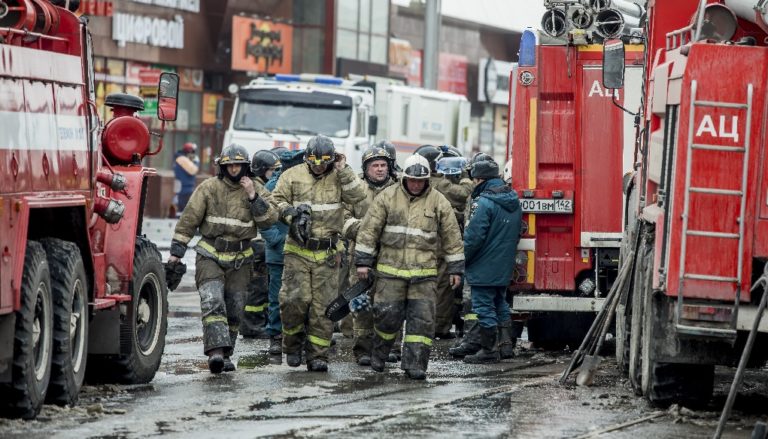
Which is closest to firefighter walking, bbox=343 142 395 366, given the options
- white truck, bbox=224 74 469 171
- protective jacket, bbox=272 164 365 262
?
protective jacket, bbox=272 164 365 262

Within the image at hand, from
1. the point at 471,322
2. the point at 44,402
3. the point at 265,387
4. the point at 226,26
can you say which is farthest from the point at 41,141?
the point at 226,26

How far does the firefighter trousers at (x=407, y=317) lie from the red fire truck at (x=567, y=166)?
1.91 m

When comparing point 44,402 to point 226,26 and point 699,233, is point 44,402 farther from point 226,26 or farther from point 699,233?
point 226,26

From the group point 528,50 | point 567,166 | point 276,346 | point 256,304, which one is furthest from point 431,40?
point 276,346

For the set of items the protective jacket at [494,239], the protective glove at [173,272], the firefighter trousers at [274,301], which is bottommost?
the firefighter trousers at [274,301]

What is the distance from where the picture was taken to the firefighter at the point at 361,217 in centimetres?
1358

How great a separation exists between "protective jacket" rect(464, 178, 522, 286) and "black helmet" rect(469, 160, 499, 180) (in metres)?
0.17

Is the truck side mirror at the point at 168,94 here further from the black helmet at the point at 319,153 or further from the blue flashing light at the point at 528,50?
the blue flashing light at the point at 528,50

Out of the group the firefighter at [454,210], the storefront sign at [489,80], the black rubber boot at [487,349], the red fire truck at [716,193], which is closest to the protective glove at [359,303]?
the black rubber boot at [487,349]

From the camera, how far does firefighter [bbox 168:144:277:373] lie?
1304 cm

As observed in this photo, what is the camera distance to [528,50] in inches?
579

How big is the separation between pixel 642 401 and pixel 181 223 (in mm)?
4027

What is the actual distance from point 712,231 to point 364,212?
4.64 meters

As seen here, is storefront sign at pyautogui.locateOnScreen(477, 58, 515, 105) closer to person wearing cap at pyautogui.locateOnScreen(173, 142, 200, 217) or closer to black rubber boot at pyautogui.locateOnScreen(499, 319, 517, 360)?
person wearing cap at pyautogui.locateOnScreen(173, 142, 200, 217)
